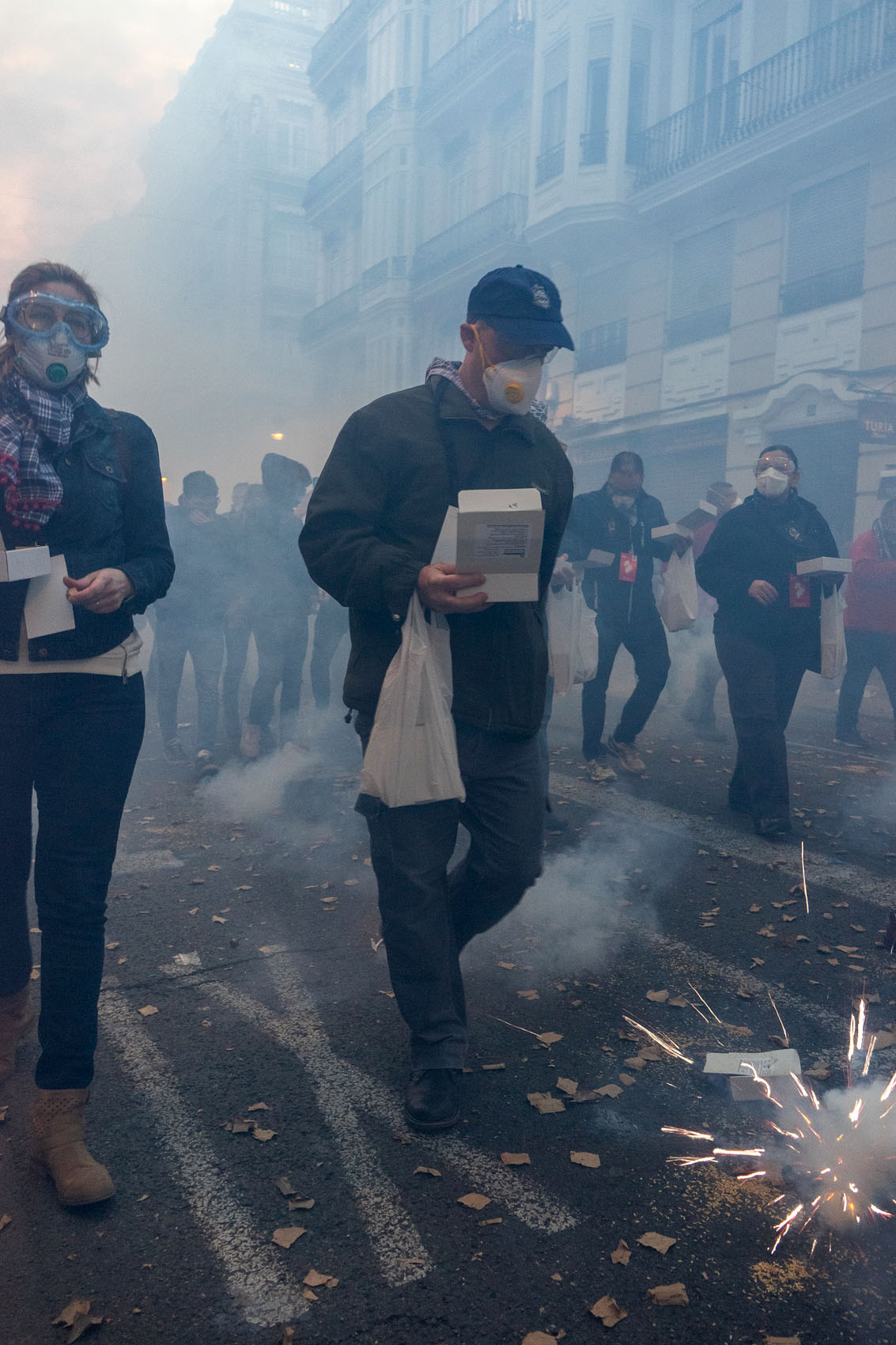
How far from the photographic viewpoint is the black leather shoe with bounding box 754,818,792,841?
5.43 metres

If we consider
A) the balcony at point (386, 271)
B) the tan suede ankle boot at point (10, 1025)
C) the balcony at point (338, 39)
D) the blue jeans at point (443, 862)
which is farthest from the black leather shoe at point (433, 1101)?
the balcony at point (338, 39)

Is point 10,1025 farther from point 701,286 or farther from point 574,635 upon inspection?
point 701,286

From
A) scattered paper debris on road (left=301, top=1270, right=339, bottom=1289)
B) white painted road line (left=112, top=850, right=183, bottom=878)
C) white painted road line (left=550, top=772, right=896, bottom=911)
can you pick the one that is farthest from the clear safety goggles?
white painted road line (left=550, top=772, right=896, bottom=911)

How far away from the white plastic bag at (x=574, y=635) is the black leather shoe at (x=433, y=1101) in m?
2.26

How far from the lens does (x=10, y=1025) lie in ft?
9.84

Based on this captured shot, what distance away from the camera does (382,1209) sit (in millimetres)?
2391

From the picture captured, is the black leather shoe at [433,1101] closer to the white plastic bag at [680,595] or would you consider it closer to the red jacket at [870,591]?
the white plastic bag at [680,595]

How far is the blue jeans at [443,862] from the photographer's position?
2.73 metres

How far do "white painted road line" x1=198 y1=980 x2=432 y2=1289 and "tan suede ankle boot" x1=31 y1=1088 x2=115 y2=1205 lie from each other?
0.58 metres

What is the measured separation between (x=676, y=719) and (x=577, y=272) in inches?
586

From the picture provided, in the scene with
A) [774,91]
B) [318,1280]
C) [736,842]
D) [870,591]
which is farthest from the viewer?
[774,91]

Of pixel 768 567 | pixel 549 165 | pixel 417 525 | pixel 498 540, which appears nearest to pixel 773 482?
pixel 768 567

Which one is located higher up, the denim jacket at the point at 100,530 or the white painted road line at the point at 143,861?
the denim jacket at the point at 100,530

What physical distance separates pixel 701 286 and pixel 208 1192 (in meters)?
18.6
